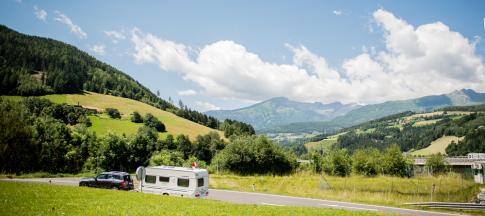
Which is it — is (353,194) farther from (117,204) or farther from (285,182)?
(117,204)

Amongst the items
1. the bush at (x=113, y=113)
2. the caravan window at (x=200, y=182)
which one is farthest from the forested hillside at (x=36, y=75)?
the caravan window at (x=200, y=182)

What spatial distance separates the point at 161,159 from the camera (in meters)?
67.1

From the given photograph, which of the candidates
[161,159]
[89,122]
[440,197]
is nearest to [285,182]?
[440,197]

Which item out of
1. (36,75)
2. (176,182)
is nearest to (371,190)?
(176,182)

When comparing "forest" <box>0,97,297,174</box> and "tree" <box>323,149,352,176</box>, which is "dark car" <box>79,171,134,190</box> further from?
"tree" <box>323,149,352,176</box>

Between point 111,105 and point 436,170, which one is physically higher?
point 111,105

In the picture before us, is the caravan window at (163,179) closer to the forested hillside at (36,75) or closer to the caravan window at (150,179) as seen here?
the caravan window at (150,179)

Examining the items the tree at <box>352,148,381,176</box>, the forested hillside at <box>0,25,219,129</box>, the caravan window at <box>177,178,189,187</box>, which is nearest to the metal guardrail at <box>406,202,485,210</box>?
the caravan window at <box>177,178,189,187</box>

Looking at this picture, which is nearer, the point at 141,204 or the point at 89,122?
the point at 141,204

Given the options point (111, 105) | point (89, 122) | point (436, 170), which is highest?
point (111, 105)

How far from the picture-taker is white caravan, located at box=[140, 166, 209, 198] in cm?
2861

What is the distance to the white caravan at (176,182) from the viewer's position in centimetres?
2861

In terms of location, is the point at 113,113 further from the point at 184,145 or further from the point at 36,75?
the point at 36,75

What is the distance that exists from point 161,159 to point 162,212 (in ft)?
172
